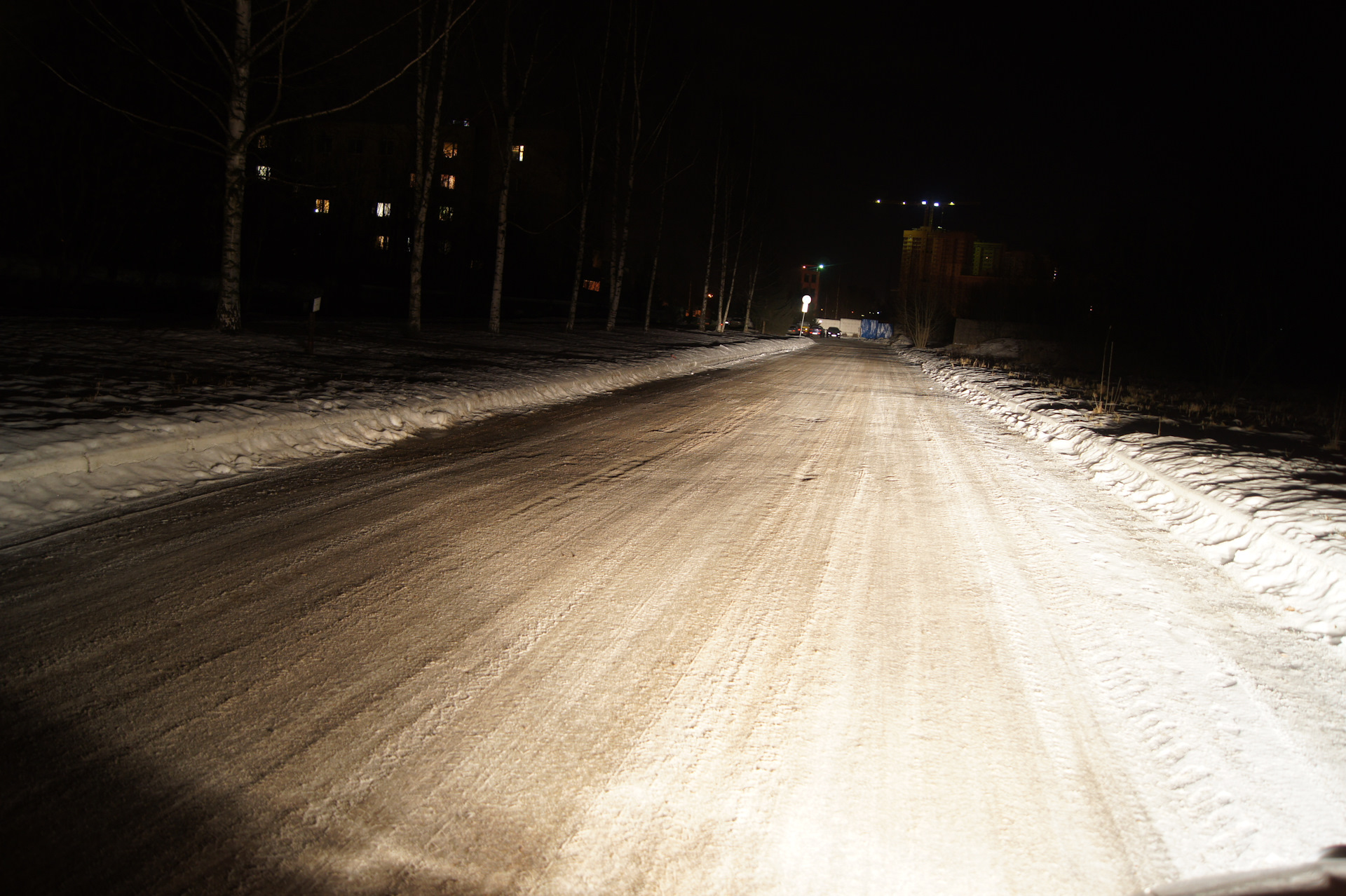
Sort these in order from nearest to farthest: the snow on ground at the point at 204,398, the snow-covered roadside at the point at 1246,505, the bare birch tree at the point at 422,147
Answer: the snow-covered roadside at the point at 1246,505, the snow on ground at the point at 204,398, the bare birch tree at the point at 422,147

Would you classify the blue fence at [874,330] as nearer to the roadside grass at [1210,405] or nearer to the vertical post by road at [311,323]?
the roadside grass at [1210,405]

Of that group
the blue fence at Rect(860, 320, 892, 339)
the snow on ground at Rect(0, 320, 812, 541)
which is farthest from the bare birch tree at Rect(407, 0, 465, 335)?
the blue fence at Rect(860, 320, 892, 339)

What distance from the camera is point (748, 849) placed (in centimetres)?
240

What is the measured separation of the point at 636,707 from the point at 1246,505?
6.14m

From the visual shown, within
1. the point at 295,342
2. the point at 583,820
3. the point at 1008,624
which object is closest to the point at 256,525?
the point at 583,820

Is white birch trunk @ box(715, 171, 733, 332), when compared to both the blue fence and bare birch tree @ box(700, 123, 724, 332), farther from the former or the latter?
the blue fence

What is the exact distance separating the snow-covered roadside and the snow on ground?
8.53 meters

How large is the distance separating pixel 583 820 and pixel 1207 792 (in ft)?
7.85

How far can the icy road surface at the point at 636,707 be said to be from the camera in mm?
2367

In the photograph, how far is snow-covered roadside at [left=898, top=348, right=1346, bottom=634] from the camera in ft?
15.9

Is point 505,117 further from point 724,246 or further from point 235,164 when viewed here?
point 724,246

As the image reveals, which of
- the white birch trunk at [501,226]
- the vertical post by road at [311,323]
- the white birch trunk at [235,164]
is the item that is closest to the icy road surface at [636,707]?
the vertical post by road at [311,323]

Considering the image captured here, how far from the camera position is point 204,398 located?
8805mm

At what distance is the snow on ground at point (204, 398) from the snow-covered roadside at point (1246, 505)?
8.53 metres
